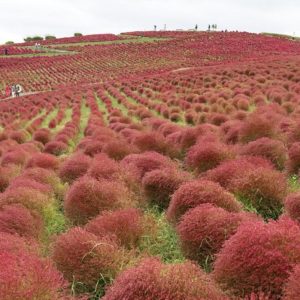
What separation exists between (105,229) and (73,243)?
1.96 ft

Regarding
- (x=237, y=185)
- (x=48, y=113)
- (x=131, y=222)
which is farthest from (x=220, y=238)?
(x=48, y=113)

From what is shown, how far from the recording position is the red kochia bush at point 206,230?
18.2 feet

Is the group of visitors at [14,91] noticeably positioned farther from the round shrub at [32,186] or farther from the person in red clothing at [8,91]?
the round shrub at [32,186]

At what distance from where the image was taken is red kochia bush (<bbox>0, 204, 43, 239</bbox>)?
6.78m

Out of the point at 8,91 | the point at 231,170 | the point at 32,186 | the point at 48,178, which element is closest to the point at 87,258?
the point at 231,170

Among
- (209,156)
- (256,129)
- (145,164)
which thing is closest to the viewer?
(209,156)

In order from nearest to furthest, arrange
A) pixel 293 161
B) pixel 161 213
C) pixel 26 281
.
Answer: pixel 26 281
pixel 161 213
pixel 293 161

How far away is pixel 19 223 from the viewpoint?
6.86 meters

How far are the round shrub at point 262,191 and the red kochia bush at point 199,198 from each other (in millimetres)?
698

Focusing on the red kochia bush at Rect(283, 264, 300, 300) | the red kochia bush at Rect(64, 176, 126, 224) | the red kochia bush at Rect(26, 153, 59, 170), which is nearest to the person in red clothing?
the red kochia bush at Rect(26, 153, 59, 170)

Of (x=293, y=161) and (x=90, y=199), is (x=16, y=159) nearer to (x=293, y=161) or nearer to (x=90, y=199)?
(x=90, y=199)

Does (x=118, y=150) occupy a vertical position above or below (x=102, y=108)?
above

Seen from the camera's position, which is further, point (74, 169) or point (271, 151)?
point (74, 169)

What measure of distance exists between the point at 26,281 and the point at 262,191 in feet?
13.2
